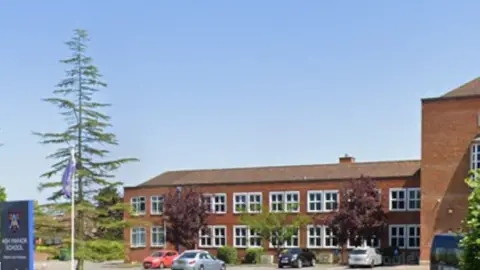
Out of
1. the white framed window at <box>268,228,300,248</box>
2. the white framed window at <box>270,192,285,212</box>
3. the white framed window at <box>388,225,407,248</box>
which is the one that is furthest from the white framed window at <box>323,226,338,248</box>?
the white framed window at <box>270,192,285,212</box>

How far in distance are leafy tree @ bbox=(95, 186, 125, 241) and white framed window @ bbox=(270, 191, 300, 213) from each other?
24.4 metres

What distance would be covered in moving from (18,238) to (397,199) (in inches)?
1597

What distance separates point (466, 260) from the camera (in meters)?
16.2

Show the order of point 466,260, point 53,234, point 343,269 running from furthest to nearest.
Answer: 1. point 343,269
2. point 53,234
3. point 466,260

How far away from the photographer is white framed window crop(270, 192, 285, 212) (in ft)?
216

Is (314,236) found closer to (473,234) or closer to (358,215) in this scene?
(358,215)

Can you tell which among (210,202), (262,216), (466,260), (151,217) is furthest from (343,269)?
(466,260)

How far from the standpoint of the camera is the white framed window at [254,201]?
2621 inches

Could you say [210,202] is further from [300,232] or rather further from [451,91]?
[451,91]

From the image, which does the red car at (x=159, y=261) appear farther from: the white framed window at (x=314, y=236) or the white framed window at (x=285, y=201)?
the white framed window at (x=314, y=236)

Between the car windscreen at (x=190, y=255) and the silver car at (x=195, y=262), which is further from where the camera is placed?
the car windscreen at (x=190, y=255)

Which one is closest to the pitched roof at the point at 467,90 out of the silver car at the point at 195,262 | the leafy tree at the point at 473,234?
the silver car at the point at 195,262

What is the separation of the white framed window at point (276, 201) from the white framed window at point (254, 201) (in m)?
1.00

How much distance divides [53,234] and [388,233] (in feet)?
95.9
